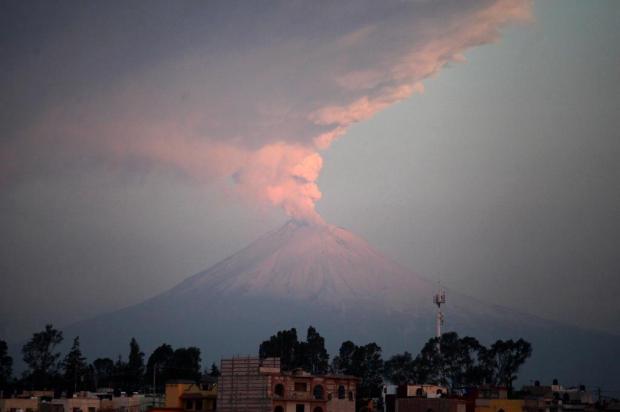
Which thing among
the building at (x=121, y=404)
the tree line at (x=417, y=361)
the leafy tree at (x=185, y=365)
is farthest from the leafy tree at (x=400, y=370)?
the building at (x=121, y=404)

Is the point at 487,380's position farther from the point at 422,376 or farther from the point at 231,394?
the point at 231,394

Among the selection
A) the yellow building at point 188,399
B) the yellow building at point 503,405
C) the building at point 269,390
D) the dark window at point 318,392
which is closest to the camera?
the building at point 269,390

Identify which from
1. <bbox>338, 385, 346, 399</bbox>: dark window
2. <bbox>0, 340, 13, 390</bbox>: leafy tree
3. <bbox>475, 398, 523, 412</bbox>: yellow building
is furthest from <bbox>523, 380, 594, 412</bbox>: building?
<bbox>0, 340, 13, 390</bbox>: leafy tree

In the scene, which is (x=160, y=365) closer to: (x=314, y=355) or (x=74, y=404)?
(x=314, y=355)

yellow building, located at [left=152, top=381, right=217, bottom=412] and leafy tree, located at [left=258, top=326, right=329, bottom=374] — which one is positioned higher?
leafy tree, located at [left=258, top=326, right=329, bottom=374]

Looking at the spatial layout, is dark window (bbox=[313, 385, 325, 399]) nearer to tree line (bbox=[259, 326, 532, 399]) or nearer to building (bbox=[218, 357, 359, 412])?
building (bbox=[218, 357, 359, 412])

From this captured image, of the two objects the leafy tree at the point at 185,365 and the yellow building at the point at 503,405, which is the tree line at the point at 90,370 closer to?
the leafy tree at the point at 185,365

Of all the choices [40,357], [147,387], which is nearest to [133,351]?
[147,387]
